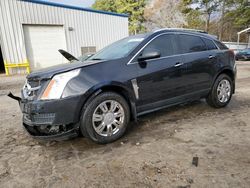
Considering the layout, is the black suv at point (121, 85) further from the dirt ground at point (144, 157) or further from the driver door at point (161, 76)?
the dirt ground at point (144, 157)

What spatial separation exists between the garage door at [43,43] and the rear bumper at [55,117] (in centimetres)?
1230

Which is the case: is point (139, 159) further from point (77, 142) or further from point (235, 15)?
point (235, 15)

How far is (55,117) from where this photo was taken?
282 cm

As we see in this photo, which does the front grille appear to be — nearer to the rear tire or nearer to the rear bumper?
the rear bumper

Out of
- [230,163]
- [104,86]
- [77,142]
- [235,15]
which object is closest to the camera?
[230,163]

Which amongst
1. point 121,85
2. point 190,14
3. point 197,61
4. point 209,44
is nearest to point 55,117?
point 121,85

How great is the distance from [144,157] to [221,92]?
9.28ft

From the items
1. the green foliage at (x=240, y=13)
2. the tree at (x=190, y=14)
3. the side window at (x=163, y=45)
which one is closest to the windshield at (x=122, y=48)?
the side window at (x=163, y=45)

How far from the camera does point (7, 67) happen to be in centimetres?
1335

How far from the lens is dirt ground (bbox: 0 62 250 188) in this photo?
2352mm

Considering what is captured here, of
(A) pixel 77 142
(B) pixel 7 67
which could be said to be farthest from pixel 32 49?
(A) pixel 77 142

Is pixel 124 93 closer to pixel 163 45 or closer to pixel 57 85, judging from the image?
pixel 57 85

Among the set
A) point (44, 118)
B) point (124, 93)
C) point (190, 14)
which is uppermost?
point (190, 14)

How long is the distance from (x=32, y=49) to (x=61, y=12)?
3192 mm
